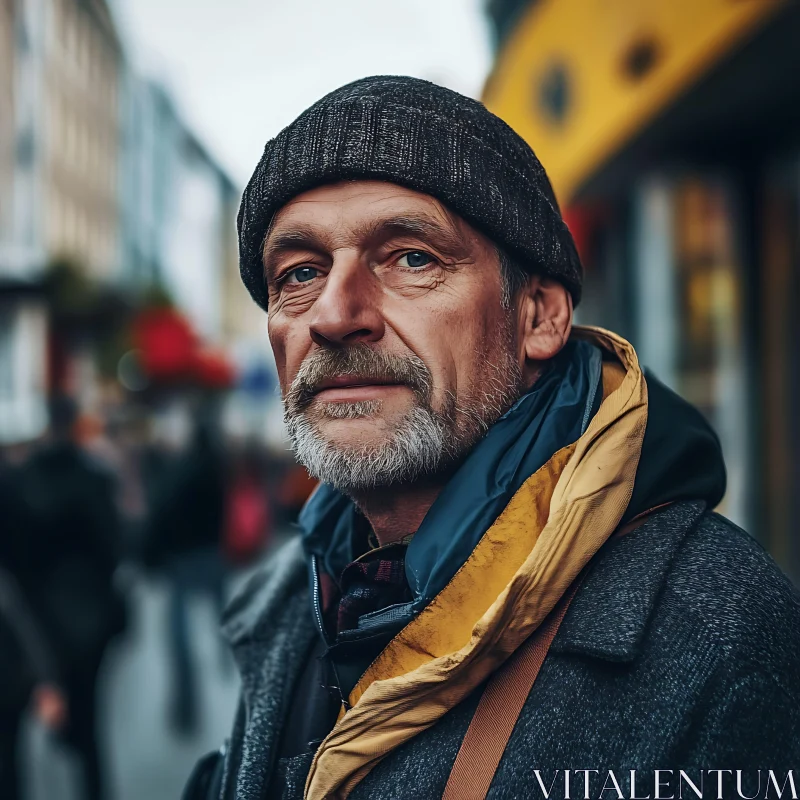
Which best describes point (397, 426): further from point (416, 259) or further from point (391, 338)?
point (416, 259)

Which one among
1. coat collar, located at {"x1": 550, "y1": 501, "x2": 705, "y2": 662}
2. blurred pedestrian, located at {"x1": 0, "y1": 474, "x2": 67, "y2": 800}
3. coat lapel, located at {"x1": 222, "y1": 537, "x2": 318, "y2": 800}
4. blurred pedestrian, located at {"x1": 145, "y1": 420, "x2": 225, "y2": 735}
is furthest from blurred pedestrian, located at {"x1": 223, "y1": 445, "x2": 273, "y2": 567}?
coat collar, located at {"x1": 550, "y1": 501, "x2": 705, "y2": 662}

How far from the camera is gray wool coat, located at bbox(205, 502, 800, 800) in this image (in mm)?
1271

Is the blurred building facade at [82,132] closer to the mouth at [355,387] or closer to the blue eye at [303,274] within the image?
the blue eye at [303,274]

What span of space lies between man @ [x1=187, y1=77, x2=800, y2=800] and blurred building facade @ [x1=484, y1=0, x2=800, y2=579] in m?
1.58

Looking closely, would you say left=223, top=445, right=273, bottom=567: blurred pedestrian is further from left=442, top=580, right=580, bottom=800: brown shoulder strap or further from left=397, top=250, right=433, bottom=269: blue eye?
left=442, top=580, right=580, bottom=800: brown shoulder strap

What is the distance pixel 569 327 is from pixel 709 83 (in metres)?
3.68

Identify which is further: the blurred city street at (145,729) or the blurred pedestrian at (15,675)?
the blurred city street at (145,729)

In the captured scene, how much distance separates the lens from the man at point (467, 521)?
1324 millimetres

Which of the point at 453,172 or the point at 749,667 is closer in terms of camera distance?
the point at 749,667

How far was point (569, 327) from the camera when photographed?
73.2 inches

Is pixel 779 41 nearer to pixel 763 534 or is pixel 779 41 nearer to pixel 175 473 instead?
pixel 763 534

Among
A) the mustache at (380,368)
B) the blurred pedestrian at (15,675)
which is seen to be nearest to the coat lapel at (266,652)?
the mustache at (380,368)

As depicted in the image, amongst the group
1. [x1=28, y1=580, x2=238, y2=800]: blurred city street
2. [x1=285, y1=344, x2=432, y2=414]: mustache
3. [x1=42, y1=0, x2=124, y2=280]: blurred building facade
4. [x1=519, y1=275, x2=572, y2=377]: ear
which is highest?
[x1=42, y1=0, x2=124, y2=280]: blurred building facade

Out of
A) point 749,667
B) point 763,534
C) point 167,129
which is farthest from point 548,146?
point 167,129
